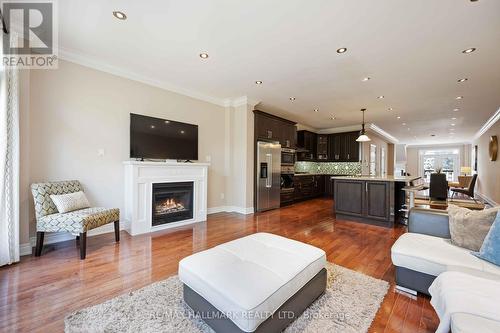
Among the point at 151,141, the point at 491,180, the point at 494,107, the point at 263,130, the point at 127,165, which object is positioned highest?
the point at 494,107

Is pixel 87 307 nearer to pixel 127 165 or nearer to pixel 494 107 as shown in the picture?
pixel 127 165

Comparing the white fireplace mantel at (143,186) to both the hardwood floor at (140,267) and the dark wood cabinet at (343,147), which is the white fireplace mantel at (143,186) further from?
the dark wood cabinet at (343,147)

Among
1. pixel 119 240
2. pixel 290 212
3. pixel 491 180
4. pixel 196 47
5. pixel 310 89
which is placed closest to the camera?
pixel 196 47

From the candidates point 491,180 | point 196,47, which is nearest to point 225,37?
point 196,47

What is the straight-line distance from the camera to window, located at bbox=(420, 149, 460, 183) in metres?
12.8

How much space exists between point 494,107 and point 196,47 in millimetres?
7553

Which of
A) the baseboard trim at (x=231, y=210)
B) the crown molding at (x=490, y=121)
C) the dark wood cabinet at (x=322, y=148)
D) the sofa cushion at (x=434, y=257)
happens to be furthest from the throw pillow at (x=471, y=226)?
the dark wood cabinet at (x=322, y=148)

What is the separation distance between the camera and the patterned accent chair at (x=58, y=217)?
2615 millimetres

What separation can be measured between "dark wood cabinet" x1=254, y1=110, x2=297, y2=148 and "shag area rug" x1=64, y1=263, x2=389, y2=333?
4087 millimetres

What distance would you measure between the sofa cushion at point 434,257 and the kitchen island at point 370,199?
217 centimetres

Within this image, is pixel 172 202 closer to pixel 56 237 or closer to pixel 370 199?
pixel 56 237

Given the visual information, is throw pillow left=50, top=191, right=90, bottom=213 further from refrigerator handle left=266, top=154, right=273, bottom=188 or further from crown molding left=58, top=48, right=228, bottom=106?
refrigerator handle left=266, top=154, right=273, bottom=188

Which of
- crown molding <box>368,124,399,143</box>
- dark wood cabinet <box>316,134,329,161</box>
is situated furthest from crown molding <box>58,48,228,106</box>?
crown molding <box>368,124,399,143</box>

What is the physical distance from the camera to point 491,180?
24.0 feet
